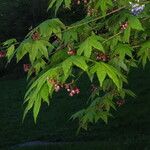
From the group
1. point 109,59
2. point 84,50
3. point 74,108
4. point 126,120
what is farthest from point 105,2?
point 74,108

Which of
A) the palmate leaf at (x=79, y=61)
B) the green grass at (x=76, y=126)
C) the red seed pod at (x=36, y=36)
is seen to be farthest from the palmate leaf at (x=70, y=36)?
the green grass at (x=76, y=126)

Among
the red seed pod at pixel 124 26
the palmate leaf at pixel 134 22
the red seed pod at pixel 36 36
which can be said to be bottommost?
the red seed pod at pixel 124 26

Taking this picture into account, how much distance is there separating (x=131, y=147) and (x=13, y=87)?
15970 millimetres

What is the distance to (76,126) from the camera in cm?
1376

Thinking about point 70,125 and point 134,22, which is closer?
point 134,22

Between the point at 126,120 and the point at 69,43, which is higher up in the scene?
the point at 69,43

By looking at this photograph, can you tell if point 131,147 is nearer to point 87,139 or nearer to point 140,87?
point 87,139

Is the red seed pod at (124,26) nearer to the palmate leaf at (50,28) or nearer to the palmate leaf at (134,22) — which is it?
the palmate leaf at (134,22)

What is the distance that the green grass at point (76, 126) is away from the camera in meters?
10.5

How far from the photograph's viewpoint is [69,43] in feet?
11.7

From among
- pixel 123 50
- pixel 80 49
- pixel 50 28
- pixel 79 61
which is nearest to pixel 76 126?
pixel 123 50

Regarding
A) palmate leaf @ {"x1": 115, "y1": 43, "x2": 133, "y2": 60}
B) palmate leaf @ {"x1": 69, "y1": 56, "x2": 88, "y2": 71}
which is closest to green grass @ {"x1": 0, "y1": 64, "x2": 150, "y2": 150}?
palmate leaf @ {"x1": 115, "y1": 43, "x2": 133, "y2": 60}

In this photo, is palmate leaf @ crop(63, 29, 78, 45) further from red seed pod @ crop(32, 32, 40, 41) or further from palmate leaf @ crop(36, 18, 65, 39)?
red seed pod @ crop(32, 32, 40, 41)

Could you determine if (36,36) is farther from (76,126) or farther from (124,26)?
(76,126)
